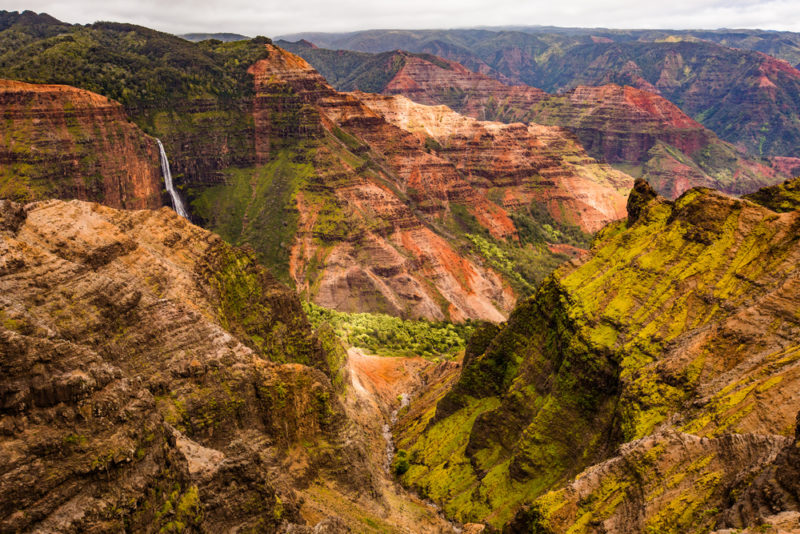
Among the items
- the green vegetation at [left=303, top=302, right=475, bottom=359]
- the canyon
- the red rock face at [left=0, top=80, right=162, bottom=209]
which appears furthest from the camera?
the red rock face at [left=0, top=80, right=162, bottom=209]

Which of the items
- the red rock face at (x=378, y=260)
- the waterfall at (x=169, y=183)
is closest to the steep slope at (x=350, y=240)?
the red rock face at (x=378, y=260)

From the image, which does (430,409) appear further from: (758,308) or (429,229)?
(429,229)

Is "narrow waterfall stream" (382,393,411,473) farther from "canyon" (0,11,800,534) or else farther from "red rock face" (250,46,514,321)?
"red rock face" (250,46,514,321)

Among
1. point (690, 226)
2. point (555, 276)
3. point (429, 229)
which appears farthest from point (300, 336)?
point (429, 229)

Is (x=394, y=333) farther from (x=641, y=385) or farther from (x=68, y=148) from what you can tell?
(x=641, y=385)

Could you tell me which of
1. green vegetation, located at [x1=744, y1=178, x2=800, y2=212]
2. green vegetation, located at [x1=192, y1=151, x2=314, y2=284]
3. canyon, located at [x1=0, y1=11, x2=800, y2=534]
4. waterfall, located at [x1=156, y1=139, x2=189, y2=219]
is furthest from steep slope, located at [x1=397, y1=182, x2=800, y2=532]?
waterfall, located at [x1=156, y1=139, x2=189, y2=219]

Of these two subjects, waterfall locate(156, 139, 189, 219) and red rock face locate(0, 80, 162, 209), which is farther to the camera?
waterfall locate(156, 139, 189, 219)
